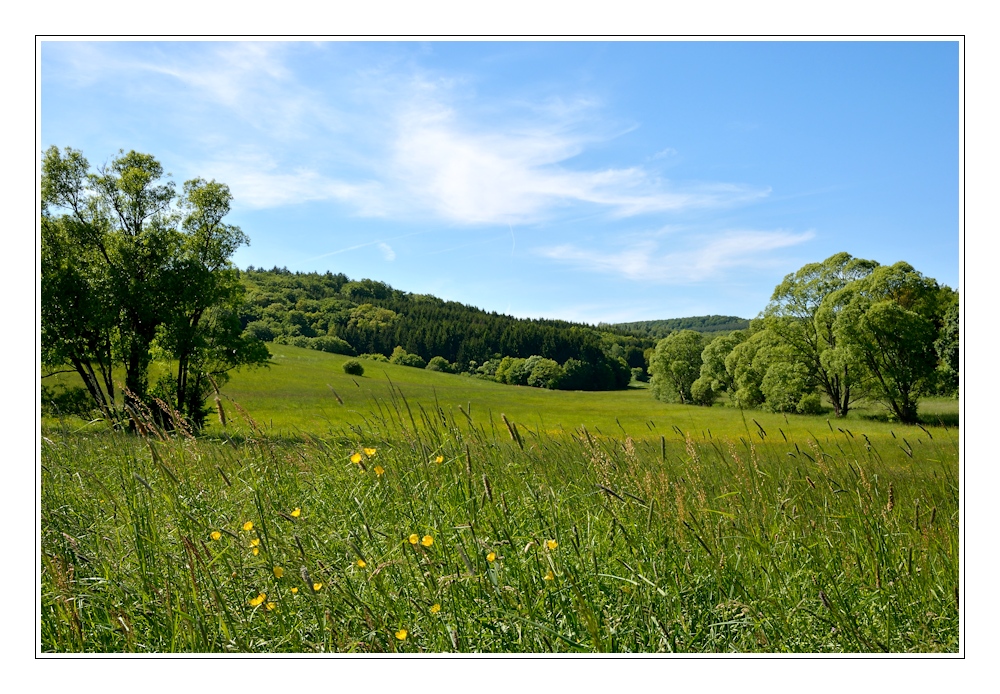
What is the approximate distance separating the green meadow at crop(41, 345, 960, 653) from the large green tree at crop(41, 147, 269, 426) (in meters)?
5.46

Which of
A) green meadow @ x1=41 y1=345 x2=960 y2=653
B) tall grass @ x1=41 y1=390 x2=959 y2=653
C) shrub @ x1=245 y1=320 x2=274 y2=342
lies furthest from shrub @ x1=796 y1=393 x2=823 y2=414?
shrub @ x1=245 y1=320 x2=274 y2=342

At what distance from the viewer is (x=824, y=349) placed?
668cm

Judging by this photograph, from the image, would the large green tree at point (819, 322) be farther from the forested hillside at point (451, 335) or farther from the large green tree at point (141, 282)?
the large green tree at point (141, 282)

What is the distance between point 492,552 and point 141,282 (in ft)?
33.3

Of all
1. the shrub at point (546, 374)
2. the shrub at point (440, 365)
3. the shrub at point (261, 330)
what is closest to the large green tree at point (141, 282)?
the shrub at point (261, 330)

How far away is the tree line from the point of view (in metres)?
5.37

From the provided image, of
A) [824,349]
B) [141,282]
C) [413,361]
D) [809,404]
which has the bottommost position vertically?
[809,404]

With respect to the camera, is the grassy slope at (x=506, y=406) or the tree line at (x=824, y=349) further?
the tree line at (x=824, y=349)

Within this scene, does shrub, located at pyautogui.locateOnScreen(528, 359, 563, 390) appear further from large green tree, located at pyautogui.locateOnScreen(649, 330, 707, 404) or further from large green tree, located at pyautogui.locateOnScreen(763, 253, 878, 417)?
large green tree, located at pyautogui.locateOnScreen(763, 253, 878, 417)

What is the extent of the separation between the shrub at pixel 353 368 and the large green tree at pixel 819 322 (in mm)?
4087

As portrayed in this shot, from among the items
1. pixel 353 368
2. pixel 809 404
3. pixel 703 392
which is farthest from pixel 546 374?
pixel 809 404

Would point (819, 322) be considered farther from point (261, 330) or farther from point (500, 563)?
point (261, 330)

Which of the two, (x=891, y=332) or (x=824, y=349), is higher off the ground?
(x=891, y=332)

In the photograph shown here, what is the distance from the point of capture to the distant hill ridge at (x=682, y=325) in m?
5.07
